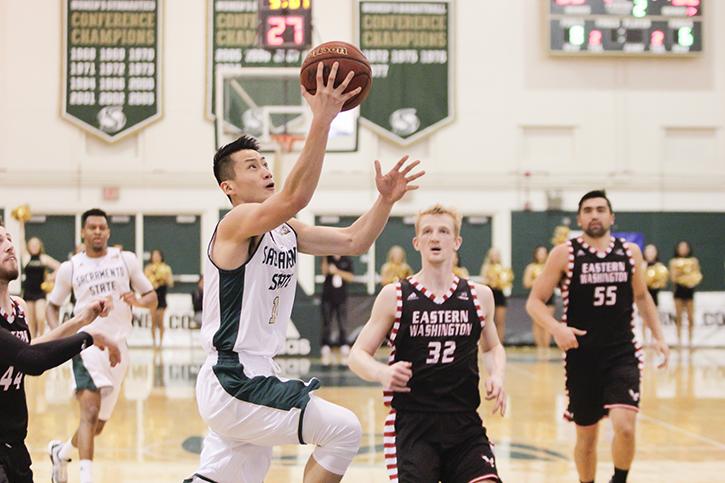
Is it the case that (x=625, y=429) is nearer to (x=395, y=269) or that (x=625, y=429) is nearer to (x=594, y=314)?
(x=594, y=314)

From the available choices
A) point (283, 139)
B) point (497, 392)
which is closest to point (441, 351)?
point (497, 392)

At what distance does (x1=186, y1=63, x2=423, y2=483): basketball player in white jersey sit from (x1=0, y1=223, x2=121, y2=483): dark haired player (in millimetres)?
537

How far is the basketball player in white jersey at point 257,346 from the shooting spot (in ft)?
12.5

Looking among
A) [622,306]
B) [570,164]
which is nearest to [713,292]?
[570,164]

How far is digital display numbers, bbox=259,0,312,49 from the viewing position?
1327 centimetres

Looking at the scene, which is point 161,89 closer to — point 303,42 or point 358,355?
point 303,42

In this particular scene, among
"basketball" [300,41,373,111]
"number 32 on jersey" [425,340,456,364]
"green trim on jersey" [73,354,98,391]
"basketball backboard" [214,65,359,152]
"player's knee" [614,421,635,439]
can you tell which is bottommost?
"player's knee" [614,421,635,439]

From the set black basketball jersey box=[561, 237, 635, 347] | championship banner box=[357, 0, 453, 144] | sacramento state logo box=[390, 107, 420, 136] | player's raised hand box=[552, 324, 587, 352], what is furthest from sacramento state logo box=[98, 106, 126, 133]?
player's raised hand box=[552, 324, 587, 352]

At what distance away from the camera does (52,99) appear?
19.3 m

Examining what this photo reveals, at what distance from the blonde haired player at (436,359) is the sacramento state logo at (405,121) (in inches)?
589

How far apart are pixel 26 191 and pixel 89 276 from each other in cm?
1298

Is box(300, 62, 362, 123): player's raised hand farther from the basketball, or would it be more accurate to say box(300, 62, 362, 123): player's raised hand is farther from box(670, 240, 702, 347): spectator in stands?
box(670, 240, 702, 347): spectator in stands

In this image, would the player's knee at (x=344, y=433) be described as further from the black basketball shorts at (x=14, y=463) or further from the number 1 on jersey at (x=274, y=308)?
the black basketball shorts at (x=14, y=463)

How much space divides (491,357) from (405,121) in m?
15.3
